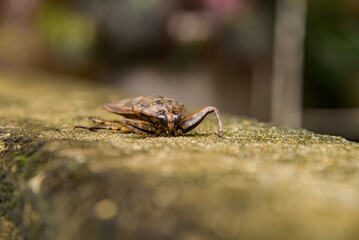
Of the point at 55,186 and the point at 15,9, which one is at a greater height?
the point at 15,9

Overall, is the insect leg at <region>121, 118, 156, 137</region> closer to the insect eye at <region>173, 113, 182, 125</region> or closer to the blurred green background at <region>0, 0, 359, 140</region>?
the insect eye at <region>173, 113, 182, 125</region>

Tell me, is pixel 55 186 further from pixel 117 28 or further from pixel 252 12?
pixel 117 28

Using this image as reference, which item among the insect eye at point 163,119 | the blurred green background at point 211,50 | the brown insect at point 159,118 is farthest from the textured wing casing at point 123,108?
the blurred green background at point 211,50

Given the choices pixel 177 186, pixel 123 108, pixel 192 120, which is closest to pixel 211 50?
pixel 123 108

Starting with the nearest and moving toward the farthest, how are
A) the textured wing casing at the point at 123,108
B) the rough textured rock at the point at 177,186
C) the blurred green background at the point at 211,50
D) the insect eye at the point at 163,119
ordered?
the rough textured rock at the point at 177,186, the insect eye at the point at 163,119, the textured wing casing at the point at 123,108, the blurred green background at the point at 211,50

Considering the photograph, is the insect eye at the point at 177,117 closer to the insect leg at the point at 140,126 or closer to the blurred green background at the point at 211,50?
the insect leg at the point at 140,126

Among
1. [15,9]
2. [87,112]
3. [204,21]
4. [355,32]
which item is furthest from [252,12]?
[15,9]

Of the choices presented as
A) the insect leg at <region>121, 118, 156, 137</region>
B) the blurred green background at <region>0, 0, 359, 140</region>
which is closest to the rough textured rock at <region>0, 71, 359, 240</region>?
the insect leg at <region>121, 118, 156, 137</region>
